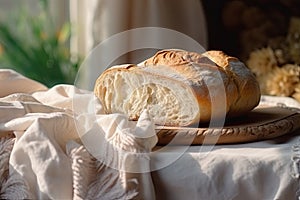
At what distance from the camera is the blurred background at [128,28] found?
1.54 meters

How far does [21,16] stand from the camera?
5.46 ft

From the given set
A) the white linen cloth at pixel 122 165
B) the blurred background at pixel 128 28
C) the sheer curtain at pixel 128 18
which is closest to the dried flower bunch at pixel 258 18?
the blurred background at pixel 128 28

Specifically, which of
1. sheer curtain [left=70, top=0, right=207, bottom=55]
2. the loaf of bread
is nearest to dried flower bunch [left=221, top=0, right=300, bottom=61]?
sheer curtain [left=70, top=0, right=207, bottom=55]

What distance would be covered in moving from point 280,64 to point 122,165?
1.02m

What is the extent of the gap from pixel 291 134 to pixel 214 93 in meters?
0.14

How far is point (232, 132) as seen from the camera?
2.52ft

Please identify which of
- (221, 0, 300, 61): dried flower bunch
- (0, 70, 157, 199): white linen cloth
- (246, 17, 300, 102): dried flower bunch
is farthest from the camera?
(221, 0, 300, 61): dried flower bunch

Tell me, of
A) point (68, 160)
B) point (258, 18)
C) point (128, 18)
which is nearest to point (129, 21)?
point (128, 18)

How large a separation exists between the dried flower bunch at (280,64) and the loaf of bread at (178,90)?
663 millimetres

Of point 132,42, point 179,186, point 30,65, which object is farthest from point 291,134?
point 30,65

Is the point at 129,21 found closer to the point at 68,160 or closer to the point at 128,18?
the point at 128,18

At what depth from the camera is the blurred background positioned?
1.54 meters

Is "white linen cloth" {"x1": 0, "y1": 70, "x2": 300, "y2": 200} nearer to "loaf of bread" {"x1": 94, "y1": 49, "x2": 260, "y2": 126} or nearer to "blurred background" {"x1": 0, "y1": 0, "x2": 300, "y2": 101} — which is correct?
"loaf of bread" {"x1": 94, "y1": 49, "x2": 260, "y2": 126}

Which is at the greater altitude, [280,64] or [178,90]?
[178,90]
